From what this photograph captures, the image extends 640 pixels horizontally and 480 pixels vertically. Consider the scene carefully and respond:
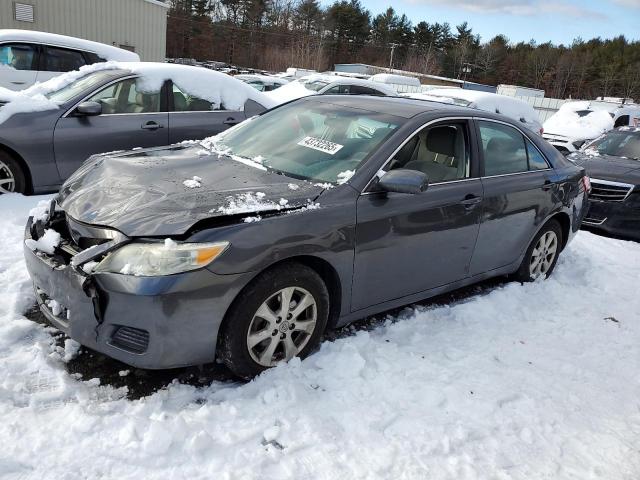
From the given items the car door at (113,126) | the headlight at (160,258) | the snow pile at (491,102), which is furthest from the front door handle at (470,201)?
the snow pile at (491,102)

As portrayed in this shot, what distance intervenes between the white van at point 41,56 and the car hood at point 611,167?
7529mm

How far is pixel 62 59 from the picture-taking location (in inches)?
361

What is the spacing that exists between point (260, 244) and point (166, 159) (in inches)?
50.6

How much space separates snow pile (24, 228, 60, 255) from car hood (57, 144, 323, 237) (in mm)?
149

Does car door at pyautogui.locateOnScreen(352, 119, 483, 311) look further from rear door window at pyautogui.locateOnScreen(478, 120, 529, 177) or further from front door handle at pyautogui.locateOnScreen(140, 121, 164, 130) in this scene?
front door handle at pyautogui.locateOnScreen(140, 121, 164, 130)

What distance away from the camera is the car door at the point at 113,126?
5.64 m

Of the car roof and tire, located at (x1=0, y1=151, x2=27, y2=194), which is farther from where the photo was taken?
tire, located at (x1=0, y1=151, x2=27, y2=194)

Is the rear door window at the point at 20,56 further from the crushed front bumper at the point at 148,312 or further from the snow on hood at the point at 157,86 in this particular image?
the crushed front bumper at the point at 148,312

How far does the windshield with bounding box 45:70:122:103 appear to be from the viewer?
5892mm

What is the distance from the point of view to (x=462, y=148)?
4004 mm

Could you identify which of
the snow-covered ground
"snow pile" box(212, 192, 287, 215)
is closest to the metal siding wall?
the snow-covered ground

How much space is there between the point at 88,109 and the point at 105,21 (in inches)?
737

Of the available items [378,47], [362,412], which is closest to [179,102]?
[362,412]

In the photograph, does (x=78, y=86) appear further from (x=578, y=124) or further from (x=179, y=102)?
(x=578, y=124)
